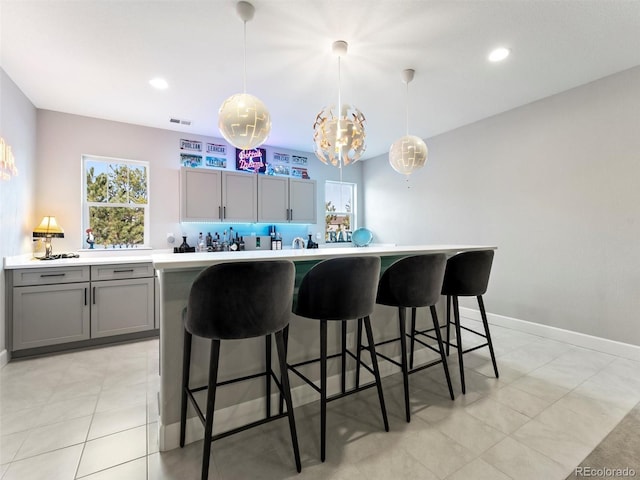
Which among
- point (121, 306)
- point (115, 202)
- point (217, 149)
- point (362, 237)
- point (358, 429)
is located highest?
point (217, 149)

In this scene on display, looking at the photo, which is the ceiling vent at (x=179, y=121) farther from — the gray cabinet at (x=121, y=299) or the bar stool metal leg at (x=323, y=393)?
the bar stool metal leg at (x=323, y=393)

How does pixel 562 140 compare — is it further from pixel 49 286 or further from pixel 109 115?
pixel 49 286

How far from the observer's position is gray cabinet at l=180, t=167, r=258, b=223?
13.6ft

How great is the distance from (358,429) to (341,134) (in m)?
2.07

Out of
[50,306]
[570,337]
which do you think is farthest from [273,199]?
[570,337]

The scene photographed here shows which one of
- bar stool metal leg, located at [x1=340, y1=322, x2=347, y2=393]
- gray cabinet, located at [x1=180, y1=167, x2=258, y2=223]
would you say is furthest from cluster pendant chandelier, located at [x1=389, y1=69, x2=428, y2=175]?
gray cabinet, located at [x1=180, y1=167, x2=258, y2=223]

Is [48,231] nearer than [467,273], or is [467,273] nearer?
[467,273]

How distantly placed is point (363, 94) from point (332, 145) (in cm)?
124

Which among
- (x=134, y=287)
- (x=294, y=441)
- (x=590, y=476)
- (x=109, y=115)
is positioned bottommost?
(x=590, y=476)

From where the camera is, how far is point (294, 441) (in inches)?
58.3

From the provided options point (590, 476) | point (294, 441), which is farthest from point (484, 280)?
point (294, 441)

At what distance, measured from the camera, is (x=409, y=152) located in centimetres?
283

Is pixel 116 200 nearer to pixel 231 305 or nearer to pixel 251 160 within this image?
pixel 251 160

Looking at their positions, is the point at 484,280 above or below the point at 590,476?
above
